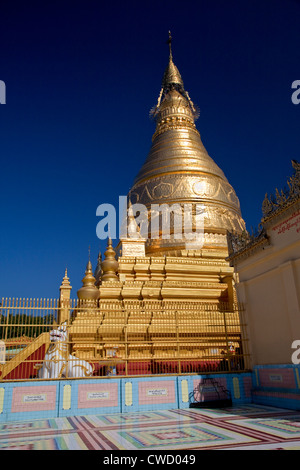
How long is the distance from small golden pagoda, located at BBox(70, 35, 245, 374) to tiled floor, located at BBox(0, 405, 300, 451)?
188 cm

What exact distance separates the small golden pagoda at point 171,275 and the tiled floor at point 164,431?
188 centimetres

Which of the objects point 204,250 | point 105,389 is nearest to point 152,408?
point 105,389

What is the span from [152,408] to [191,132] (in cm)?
2221

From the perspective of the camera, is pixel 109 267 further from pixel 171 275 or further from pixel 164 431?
pixel 164 431

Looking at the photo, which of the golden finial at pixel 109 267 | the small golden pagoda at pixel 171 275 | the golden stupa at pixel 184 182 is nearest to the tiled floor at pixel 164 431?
the small golden pagoda at pixel 171 275

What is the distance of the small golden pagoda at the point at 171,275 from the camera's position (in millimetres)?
11977

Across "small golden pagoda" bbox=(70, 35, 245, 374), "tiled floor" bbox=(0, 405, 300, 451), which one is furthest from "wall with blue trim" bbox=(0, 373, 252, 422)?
"small golden pagoda" bbox=(70, 35, 245, 374)

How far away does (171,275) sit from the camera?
56.5 feet

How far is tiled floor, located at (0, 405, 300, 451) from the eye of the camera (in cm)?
491

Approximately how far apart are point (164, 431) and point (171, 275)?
11.4m

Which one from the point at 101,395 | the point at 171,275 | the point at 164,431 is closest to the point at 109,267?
the point at 171,275

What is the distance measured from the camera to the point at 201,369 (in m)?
10.7
